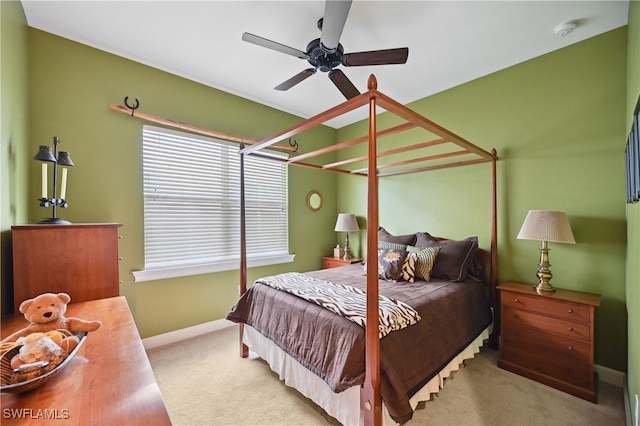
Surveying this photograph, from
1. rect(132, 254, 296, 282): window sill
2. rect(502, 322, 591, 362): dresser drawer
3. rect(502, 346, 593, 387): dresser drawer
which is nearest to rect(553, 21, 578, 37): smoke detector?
rect(502, 322, 591, 362): dresser drawer

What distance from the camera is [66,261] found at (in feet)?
5.14

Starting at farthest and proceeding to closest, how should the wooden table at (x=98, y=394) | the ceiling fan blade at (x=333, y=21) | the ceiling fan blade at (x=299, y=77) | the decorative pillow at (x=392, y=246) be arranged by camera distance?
the decorative pillow at (x=392, y=246), the ceiling fan blade at (x=299, y=77), the ceiling fan blade at (x=333, y=21), the wooden table at (x=98, y=394)

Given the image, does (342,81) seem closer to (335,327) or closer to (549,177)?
(335,327)

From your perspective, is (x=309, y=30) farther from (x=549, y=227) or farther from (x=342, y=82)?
(x=549, y=227)

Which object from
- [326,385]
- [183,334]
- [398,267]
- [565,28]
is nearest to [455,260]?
[398,267]

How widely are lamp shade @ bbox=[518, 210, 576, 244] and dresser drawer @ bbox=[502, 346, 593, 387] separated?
0.91 meters

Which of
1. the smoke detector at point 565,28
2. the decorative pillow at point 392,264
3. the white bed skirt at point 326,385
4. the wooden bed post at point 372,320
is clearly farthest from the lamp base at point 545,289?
the smoke detector at point 565,28

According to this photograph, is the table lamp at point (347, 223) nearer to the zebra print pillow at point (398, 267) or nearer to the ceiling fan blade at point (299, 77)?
the zebra print pillow at point (398, 267)

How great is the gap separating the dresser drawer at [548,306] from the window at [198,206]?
258 cm

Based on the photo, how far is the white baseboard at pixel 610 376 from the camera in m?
2.02

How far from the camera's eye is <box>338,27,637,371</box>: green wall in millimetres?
2076

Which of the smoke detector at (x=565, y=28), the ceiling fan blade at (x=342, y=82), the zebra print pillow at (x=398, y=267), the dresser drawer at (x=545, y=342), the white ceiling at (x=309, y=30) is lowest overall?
the dresser drawer at (x=545, y=342)

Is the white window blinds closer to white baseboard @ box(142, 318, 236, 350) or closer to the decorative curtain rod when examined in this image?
the decorative curtain rod

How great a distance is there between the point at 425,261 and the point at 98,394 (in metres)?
2.44
